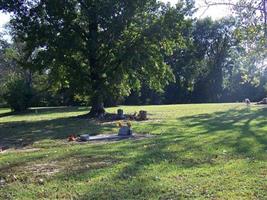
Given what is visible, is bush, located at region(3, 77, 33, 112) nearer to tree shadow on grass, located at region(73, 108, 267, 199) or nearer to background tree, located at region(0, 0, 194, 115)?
background tree, located at region(0, 0, 194, 115)

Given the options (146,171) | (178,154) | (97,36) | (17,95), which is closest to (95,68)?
(97,36)

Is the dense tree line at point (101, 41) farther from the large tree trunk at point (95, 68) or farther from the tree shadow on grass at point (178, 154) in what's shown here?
the tree shadow on grass at point (178, 154)

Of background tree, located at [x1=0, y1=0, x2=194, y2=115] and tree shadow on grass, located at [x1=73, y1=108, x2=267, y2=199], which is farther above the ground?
background tree, located at [x1=0, y1=0, x2=194, y2=115]

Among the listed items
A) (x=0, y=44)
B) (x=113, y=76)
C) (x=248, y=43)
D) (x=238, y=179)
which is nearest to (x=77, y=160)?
(x=238, y=179)

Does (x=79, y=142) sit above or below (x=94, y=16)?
below

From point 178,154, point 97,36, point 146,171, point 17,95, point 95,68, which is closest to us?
point 146,171

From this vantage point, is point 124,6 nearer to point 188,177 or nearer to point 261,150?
point 261,150

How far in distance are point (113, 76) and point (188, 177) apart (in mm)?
20647

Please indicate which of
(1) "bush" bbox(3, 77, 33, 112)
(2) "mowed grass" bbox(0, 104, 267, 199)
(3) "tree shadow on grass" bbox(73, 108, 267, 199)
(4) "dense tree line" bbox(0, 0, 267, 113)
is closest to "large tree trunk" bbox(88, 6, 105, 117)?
(4) "dense tree line" bbox(0, 0, 267, 113)

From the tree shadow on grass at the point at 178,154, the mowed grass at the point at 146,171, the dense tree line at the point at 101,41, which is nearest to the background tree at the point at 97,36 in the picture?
the dense tree line at the point at 101,41

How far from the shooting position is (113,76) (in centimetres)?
2838

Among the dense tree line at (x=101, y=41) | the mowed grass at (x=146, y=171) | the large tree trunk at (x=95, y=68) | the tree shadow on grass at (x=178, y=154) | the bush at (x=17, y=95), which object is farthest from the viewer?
the bush at (x=17, y=95)

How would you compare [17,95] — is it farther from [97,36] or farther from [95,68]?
[97,36]

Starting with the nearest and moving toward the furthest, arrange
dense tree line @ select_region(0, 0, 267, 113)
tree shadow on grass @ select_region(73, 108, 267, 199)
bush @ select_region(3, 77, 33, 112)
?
tree shadow on grass @ select_region(73, 108, 267, 199) → dense tree line @ select_region(0, 0, 267, 113) → bush @ select_region(3, 77, 33, 112)
